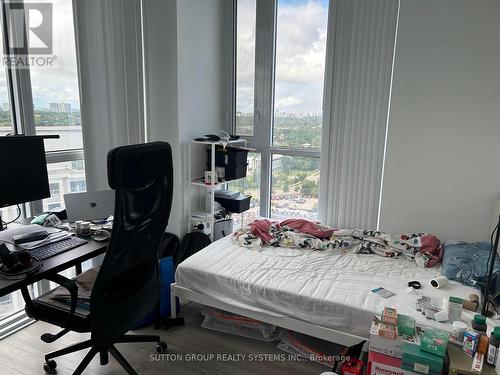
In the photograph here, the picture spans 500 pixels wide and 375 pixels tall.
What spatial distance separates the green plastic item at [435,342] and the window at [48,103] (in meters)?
2.58

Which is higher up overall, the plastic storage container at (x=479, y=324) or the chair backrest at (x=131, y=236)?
the chair backrest at (x=131, y=236)

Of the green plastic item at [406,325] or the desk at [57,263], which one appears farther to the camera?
the green plastic item at [406,325]

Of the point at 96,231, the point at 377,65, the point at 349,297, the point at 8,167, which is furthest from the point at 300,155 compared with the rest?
the point at 8,167

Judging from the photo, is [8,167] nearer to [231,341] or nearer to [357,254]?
Result: [231,341]

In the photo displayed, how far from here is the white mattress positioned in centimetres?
198

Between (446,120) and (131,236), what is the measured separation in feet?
8.01

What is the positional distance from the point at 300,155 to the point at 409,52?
125 cm

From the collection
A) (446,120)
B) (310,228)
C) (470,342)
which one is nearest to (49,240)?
(310,228)

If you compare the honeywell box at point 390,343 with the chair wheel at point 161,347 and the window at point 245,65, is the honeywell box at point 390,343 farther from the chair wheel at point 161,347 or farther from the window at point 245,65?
the window at point 245,65

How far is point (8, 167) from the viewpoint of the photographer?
74.4 inches

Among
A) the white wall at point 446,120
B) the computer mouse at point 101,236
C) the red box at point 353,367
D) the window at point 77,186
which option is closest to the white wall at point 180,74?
the window at point 77,186

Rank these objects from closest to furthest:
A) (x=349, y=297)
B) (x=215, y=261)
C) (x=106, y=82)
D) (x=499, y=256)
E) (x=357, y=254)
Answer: (x=349, y=297)
(x=499, y=256)
(x=215, y=261)
(x=357, y=254)
(x=106, y=82)

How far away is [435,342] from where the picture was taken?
1.57m

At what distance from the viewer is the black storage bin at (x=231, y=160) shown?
3191 mm
